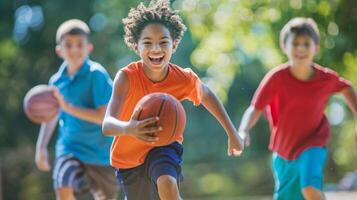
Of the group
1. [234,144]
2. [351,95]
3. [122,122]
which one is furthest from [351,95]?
[122,122]

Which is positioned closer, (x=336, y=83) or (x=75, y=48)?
(x=336, y=83)

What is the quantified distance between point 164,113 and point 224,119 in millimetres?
490

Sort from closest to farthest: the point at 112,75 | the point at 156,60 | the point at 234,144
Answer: the point at 156,60, the point at 234,144, the point at 112,75

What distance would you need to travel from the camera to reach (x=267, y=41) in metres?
10.3

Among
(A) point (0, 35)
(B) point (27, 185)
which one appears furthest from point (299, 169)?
(A) point (0, 35)

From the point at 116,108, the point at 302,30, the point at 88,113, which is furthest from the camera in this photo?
the point at 88,113

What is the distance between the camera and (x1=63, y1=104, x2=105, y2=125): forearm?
689 centimetres

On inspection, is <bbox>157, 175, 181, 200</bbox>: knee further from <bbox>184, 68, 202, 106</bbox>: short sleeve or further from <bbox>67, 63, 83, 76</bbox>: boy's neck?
<bbox>67, 63, 83, 76</bbox>: boy's neck

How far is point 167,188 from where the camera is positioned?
16.1 ft

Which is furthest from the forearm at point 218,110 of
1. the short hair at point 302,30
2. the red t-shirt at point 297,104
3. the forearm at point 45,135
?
the forearm at point 45,135

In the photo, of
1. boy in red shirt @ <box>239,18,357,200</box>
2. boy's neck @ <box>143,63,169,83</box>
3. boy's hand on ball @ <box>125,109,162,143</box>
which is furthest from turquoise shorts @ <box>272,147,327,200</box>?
boy's hand on ball @ <box>125,109,162,143</box>

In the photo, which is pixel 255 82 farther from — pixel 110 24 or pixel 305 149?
pixel 305 149

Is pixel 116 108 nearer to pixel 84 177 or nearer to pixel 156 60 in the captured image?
pixel 156 60

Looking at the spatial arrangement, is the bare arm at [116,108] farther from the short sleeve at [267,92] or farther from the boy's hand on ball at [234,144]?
the short sleeve at [267,92]
